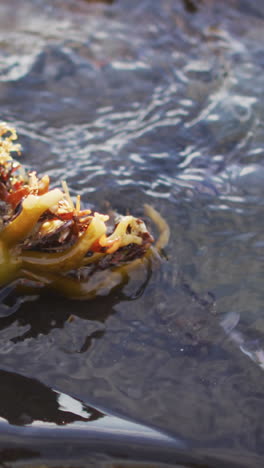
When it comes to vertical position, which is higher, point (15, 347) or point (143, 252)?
point (143, 252)

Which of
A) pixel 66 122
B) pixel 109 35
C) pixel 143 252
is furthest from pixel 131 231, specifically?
pixel 109 35

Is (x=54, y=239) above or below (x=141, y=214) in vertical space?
below

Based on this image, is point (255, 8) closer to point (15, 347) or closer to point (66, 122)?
point (66, 122)

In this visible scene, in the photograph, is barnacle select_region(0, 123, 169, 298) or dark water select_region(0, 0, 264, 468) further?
barnacle select_region(0, 123, 169, 298)

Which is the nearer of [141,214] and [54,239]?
[54,239]
